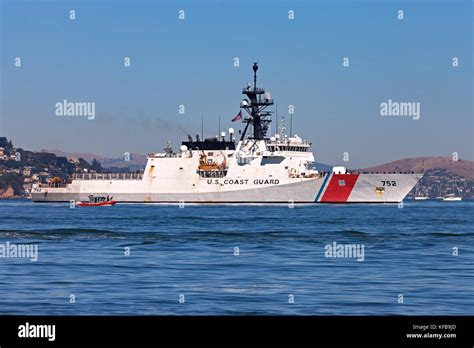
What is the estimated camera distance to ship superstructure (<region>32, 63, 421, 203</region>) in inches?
3922

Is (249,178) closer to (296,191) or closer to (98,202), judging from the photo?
(296,191)

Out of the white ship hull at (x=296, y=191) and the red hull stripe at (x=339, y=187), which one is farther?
the white ship hull at (x=296, y=191)

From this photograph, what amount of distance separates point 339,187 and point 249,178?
10342mm

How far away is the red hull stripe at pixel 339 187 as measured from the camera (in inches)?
3853

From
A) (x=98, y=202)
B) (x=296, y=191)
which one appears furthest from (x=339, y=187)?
(x=98, y=202)

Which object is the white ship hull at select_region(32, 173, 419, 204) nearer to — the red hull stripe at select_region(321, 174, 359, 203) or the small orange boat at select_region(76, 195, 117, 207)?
the red hull stripe at select_region(321, 174, 359, 203)

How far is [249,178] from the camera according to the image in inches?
4023

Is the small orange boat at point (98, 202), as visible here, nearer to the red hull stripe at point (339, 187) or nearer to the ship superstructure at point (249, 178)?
the ship superstructure at point (249, 178)

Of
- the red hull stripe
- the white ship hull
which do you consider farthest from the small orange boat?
the red hull stripe

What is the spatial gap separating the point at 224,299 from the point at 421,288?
17.6 ft

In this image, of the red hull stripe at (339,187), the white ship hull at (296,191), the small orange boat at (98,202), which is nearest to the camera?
the red hull stripe at (339,187)

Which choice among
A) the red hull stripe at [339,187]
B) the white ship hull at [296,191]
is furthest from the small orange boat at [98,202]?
the red hull stripe at [339,187]

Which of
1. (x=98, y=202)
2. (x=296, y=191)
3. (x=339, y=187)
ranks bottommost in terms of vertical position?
(x=98, y=202)
